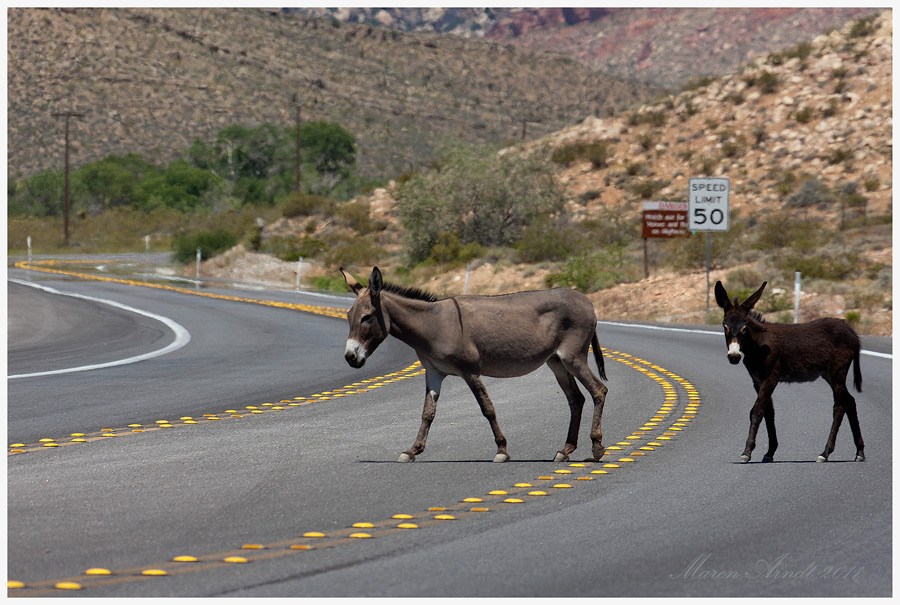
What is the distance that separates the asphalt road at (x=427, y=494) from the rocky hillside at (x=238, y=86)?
83382 millimetres

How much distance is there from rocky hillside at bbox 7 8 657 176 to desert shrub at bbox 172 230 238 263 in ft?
124

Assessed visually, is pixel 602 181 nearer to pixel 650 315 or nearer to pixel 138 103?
pixel 650 315

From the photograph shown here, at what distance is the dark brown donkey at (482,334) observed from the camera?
8.17 meters

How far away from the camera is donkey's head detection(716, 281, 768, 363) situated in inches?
305

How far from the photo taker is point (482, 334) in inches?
333

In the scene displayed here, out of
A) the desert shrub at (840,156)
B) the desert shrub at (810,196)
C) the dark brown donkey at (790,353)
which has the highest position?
the desert shrub at (840,156)

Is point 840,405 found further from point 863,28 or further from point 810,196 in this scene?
point 863,28

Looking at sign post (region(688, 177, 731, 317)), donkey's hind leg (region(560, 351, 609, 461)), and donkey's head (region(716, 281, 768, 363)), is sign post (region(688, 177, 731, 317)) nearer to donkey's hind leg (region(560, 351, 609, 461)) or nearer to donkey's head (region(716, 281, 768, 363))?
donkey's hind leg (region(560, 351, 609, 461))

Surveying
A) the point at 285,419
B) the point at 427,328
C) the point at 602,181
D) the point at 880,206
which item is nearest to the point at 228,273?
the point at 602,181

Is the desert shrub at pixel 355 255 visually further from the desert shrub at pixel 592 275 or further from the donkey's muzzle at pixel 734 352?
the donkey's muzzle at pixel 734 352

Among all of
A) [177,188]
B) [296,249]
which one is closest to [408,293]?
[296,249]

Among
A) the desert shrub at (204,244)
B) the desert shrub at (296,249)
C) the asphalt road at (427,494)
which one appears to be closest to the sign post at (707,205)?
the asphalt road at (427,494)

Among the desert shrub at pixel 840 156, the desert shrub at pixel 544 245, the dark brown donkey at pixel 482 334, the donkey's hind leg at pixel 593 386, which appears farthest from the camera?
the desert shrub at pixel 840 156

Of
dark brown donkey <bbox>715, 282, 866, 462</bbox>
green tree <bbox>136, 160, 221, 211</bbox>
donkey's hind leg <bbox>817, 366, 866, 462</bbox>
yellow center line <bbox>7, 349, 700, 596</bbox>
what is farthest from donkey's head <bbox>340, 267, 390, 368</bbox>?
green tree <bbox>136, 160, 221, 211</bbox>
